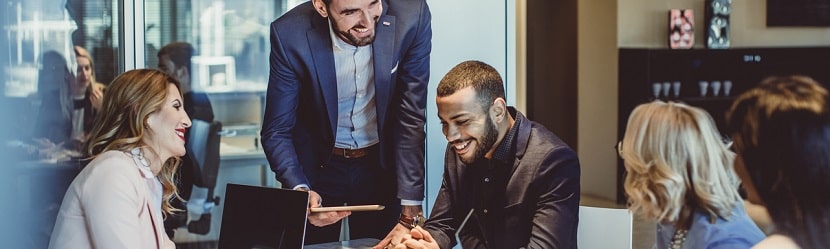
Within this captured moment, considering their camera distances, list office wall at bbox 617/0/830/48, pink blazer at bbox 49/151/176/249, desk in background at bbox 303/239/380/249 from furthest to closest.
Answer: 1. office wall at bbox 617/0/830/48
2. desk in background at bbox 303/239/380/249
3. pink blazer at bbox 49/151/176/249

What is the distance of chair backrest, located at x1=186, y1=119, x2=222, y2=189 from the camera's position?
6.12 meters

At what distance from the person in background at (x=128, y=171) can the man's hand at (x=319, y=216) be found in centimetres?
49

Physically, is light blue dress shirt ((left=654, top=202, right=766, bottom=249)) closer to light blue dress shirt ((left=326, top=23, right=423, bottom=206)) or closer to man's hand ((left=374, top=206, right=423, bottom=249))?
man's hand ((left=374, top=206, right=423, bottom=249))

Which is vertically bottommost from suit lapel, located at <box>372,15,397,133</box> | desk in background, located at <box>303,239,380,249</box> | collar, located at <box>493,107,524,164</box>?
desk in background, located at <box>303,239,380,249</box>

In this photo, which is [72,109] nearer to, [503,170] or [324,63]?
[324,63]

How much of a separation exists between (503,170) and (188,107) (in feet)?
10.6

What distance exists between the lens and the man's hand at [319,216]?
140 inches

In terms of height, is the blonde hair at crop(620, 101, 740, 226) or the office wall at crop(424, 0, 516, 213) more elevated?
the office wall at crop(424, 0, 516, 213)

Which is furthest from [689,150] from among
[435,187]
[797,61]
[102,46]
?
[797,61]

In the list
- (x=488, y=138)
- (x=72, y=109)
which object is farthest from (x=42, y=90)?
(x=488, y=138)

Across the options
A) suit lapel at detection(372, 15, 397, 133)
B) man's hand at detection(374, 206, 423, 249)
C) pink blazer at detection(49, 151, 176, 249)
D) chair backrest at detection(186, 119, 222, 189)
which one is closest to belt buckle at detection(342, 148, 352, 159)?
suit lapel at detection(372, 15, 397, 133)

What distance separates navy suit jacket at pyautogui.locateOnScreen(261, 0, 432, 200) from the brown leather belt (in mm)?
39

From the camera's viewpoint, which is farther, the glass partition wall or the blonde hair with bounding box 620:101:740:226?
the glass partition wall

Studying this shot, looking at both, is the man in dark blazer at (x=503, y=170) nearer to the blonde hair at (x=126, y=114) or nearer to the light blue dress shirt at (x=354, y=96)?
the light blue dress shirt at (x=354, y=96)
